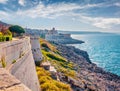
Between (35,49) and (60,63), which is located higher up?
(35,49)

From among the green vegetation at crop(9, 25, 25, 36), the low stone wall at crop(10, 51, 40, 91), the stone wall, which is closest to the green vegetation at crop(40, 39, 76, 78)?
the stone wall

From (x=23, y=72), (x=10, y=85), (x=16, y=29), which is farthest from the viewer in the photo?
(x=16, y=29)

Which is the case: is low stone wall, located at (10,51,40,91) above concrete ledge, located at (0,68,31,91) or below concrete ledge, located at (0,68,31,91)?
below

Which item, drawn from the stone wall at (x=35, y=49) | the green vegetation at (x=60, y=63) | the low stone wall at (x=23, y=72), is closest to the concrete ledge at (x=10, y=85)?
the low stone wall at (x=23, y=72)

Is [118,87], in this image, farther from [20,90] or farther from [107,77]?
[20,90]

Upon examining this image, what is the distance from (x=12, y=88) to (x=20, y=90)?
389 millimetres

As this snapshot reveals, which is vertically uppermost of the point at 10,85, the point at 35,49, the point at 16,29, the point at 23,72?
the point at 16,29

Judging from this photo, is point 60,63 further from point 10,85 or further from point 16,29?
point 10,85

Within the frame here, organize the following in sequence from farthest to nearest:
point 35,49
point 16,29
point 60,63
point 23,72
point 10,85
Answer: point 60,63, point 35,49, point 16,29, point 23,72, point 10,85

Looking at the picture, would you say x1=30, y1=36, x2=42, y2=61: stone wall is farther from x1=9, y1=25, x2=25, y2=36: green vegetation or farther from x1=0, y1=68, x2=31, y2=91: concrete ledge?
x1=0, y1=68, x2=31, y2=91: concrete ledge

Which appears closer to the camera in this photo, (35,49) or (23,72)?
(23,72)

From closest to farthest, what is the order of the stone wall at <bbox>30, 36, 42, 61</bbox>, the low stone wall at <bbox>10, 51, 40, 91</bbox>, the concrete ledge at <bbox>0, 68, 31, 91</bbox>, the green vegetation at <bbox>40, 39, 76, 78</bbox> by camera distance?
1. the concrete ledge at <bbox>0, 68, 31, 91</bbox>
2. the low stone wall at <bbox>10, 51, 40, 91</bbox>
3. the stone wall at <bbox>30, 36, 42, 61</bbox>
4. the green vegetation at <bbox>40, 39, 76, 78</bbox>

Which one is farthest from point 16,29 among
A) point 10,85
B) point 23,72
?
point 10,85

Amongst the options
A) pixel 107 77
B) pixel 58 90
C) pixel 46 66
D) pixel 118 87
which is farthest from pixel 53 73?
pixel 107 77
